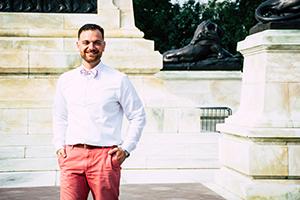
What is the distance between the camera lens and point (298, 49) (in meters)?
7.62

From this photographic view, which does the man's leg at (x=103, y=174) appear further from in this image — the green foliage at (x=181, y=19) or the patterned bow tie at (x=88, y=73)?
the green foliage at (x=181, y=19)

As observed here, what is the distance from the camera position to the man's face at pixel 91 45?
427 cm

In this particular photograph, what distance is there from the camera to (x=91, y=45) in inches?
168

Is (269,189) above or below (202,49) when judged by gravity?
below

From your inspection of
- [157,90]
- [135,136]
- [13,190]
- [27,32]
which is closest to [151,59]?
[157,90]

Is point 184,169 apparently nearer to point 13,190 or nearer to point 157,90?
point 13,190

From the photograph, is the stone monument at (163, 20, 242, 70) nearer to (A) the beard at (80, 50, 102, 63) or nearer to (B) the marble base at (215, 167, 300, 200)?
(B) the marble base at (215, 167, 300, 200)

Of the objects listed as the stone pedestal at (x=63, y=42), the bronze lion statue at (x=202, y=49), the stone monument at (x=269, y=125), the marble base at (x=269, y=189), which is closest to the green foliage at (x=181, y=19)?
the bronze lion statue at (x=202, y=49)

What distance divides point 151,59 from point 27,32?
9.63ft

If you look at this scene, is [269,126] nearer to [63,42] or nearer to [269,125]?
[269,125]

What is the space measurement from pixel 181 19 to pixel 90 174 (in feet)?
163

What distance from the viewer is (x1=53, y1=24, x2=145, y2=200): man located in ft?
13.7

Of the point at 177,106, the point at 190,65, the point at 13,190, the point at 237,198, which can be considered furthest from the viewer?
the point at 190,65

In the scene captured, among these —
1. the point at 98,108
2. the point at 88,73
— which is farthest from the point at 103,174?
the point at 88,73
